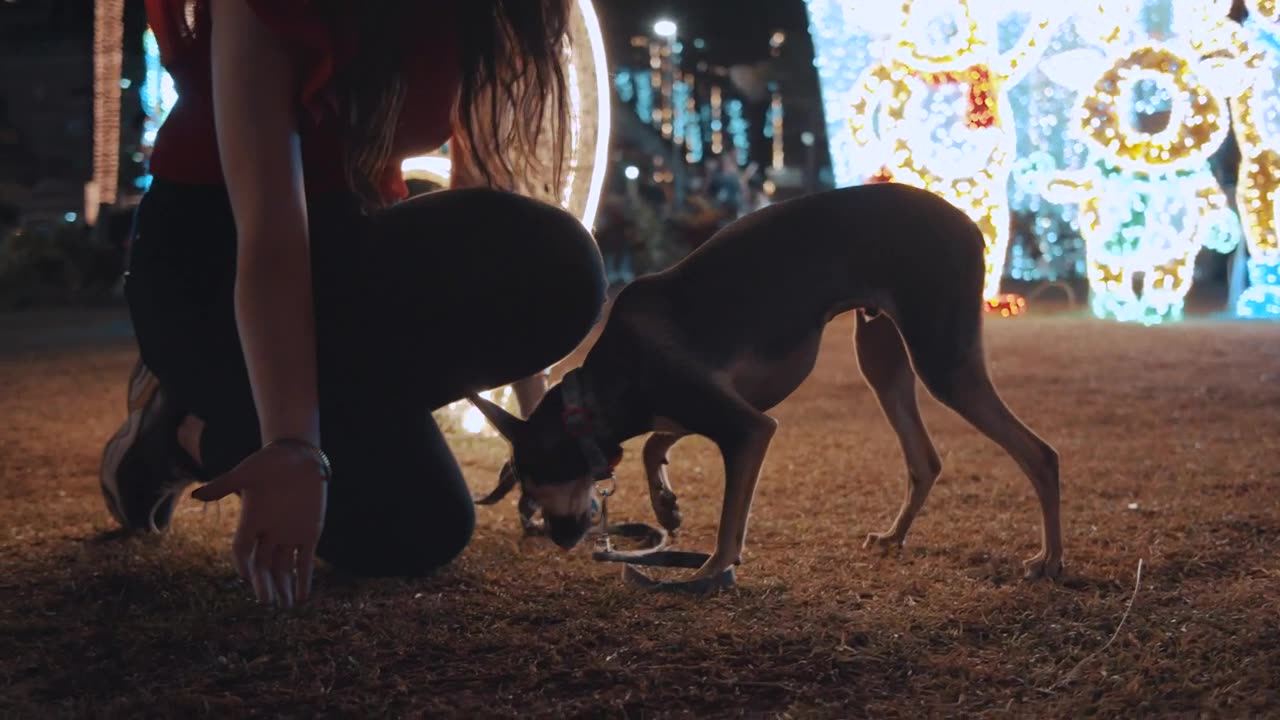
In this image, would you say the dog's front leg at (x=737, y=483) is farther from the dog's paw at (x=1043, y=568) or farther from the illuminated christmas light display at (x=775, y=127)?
the illuminated christmas light display at (x=775, y=127)

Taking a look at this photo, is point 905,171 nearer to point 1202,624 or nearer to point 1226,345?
point 1226,345

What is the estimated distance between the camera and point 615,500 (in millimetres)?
2992

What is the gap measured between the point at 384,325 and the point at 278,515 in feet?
2.14

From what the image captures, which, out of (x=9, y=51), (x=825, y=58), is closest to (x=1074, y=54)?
(x=825, y=58)

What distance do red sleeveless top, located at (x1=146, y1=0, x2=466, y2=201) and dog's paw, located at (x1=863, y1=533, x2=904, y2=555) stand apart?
1.10 m

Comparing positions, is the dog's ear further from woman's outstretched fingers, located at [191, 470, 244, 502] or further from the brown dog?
woman's outstretched fingers, located at [191, 470, 244, 502]

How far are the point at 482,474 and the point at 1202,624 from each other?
205 cm

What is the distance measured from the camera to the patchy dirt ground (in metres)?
1.55

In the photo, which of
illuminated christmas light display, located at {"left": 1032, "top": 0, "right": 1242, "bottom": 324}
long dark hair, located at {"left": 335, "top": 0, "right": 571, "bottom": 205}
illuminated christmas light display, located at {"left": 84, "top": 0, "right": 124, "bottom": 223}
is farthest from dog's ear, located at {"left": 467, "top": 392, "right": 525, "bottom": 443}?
illuminated christmas light display, located at {"left": 84, "top": 0, "right": 124, "bottom": 223}

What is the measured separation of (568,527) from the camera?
7.07ft

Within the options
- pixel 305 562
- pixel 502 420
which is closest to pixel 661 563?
pixel 502 420

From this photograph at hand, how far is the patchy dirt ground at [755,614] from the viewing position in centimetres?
155

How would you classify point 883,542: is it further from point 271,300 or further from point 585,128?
point 585,128

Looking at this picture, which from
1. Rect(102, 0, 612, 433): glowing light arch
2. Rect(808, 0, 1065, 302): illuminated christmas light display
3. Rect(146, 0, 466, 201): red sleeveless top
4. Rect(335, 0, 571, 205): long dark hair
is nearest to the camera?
Rect(146, 0, 466, 201): red sleeveless top
